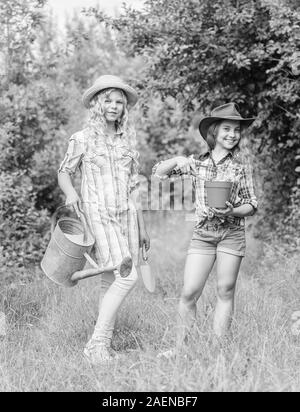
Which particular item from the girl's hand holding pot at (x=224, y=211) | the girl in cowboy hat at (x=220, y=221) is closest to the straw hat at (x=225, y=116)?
the girl in cowboy hat at (x=220, y=221)

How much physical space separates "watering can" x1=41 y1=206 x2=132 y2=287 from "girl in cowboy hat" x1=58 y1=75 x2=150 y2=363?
0.14 ft

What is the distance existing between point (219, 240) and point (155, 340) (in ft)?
2.23

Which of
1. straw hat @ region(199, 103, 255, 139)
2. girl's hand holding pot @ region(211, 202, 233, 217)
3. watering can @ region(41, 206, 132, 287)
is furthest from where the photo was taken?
straw hat @ region(199, 103, 255, 139)

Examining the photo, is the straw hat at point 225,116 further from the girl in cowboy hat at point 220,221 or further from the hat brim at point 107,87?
the hat brim at point 107,87

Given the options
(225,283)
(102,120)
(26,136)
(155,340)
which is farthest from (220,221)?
(26,136)

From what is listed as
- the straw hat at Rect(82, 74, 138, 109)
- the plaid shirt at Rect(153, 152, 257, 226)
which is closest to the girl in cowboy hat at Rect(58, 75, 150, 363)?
the straw hat at Rect(82, 74, 138, 109)

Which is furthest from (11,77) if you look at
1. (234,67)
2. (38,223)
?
(234,67)

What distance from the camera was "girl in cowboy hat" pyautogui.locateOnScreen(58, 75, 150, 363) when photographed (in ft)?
11.7

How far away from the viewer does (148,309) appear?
4.23 m

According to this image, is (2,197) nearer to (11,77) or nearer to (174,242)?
(11,77)

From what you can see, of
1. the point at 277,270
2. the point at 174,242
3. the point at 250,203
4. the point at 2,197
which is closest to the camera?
the point at 250,203

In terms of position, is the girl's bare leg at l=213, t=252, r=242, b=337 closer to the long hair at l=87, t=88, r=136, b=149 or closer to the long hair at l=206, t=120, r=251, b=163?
the long hair at l=206, t=120, r=251, b=163

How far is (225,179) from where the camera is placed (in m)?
3.60

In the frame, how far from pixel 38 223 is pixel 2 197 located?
64 cm
